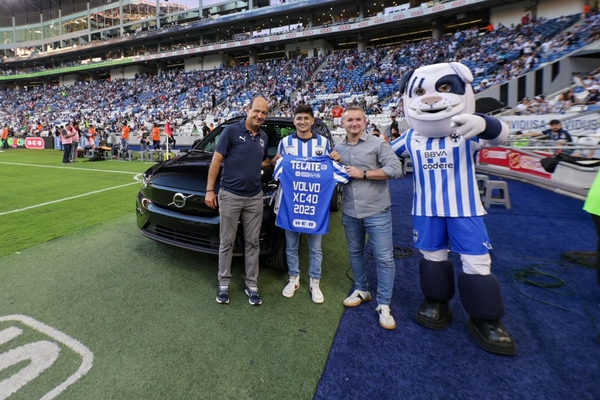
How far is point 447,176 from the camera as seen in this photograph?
7.80ft

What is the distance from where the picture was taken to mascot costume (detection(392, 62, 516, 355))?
2.28 m

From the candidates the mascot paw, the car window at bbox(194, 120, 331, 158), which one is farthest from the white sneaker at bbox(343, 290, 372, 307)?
the car window at bbox(194, 120, 331, 158)

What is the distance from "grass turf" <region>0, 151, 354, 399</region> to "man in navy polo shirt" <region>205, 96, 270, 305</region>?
352 mm

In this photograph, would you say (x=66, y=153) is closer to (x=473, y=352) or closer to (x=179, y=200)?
(x=179, y=200)

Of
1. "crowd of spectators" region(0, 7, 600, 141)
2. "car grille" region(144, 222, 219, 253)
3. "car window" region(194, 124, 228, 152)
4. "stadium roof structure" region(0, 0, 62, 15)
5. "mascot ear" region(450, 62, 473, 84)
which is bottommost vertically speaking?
"car grille" region(144, 222, 219, 253)

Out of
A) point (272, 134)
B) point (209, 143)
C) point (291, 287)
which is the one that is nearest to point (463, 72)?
point (291, 287)

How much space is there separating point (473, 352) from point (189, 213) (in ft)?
8.46

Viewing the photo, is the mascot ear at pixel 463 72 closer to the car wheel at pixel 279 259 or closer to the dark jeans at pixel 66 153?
the car wheel at pixel 279 259

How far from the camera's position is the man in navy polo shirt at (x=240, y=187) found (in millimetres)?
2645

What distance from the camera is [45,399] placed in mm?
1729

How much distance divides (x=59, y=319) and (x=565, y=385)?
11.4 ft

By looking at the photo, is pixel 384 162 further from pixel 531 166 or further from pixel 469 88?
pixel 531 166

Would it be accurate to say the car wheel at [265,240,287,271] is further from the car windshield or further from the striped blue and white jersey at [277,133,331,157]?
the car windshield

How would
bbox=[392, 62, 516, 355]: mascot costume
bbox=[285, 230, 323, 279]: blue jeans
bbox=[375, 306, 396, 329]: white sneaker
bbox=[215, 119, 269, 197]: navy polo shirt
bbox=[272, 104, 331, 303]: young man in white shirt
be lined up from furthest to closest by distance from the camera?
bbox=[285, 230, 323, 279]: blue jeans < bbox=[272, 104, 331, 303]: young man in white shirt < bbox=[215, 119, 269, 197]: navy polo shirt < bbox=[375, 306, 396, 329]: white sneaker < bbox=[392, 62, 516, 355]: mascot costume
